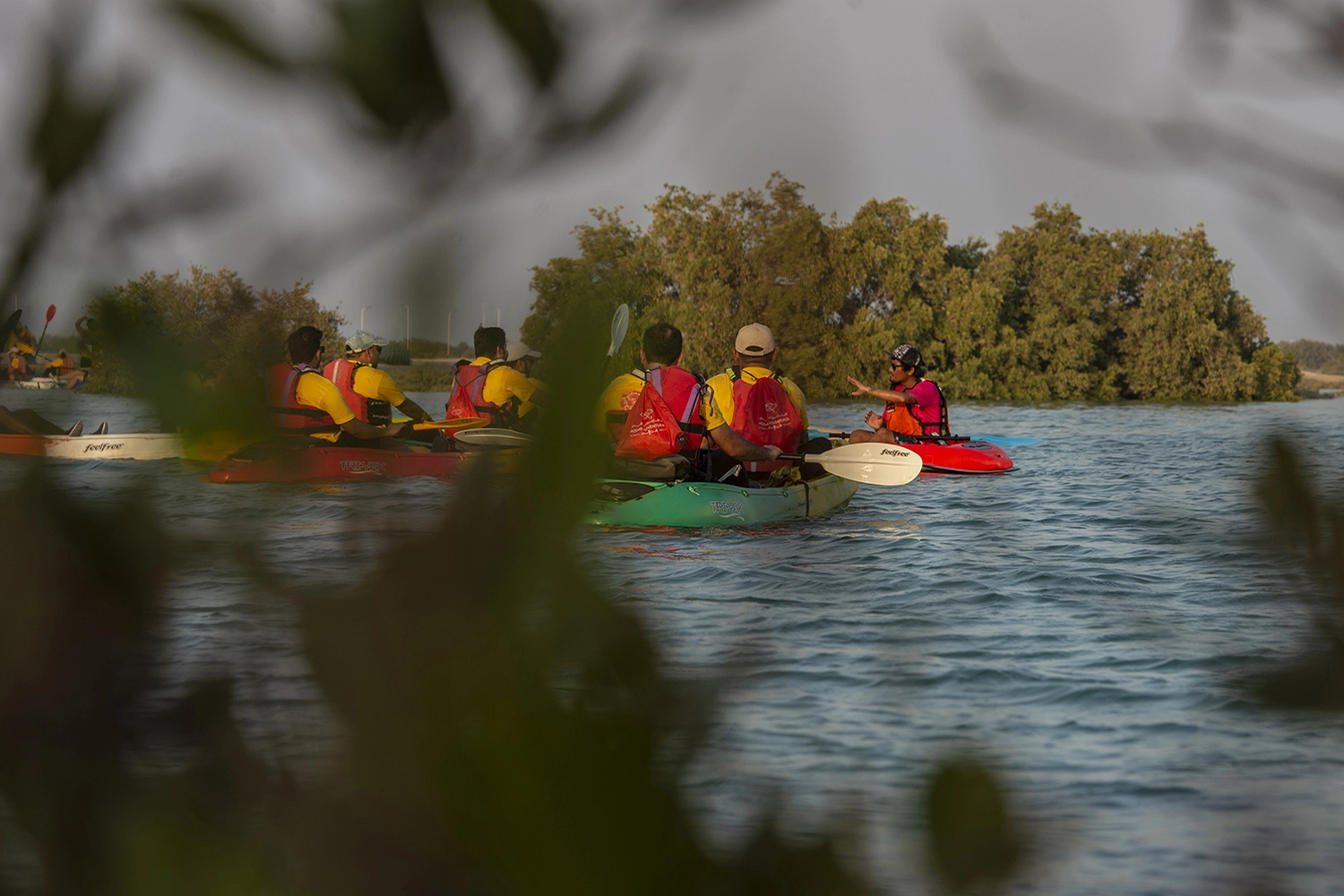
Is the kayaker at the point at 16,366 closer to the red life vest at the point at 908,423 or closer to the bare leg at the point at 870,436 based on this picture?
the bare leg at the point at 870,436

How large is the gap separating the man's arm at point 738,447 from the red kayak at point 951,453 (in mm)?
5231

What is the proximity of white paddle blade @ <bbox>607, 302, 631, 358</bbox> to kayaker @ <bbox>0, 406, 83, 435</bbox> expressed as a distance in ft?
1.59

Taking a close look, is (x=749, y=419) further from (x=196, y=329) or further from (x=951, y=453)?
(x=196, y=329)

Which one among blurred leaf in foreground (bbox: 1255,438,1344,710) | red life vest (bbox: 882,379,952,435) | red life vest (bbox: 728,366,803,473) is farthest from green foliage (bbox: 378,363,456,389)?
red life vest (bbox: 882,379,952,435)

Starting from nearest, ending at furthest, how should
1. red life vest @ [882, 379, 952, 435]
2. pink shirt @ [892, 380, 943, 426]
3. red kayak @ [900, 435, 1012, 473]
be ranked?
red kayak @ [900, 435, 1012, 473], pink shirt @ [892, 380, 943, 426], red life vest @ [882, 379, 952, 435]

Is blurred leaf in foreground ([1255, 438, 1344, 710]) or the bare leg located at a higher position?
blurred leaf in foreground ([1255, 438, 1344, 710])

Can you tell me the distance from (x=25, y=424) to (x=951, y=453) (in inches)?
656

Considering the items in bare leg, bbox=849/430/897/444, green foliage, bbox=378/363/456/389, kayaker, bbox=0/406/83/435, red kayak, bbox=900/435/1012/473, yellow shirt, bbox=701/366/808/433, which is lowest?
red kayak, bbox=900/435/1012/473

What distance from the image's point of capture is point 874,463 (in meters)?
13.1

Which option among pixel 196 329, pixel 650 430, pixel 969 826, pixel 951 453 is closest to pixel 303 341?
pixel 196 329

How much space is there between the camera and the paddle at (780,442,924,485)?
1298 centimetres

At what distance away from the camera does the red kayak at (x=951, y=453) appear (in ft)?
54.5

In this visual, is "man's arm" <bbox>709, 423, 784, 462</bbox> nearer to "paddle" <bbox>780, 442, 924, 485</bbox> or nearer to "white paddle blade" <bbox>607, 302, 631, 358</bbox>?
"paddle" <bbox>780, 442, 924, 485</bbox>

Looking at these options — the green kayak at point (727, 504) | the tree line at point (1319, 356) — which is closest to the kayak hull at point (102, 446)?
the tree line at point (1319, 356)
